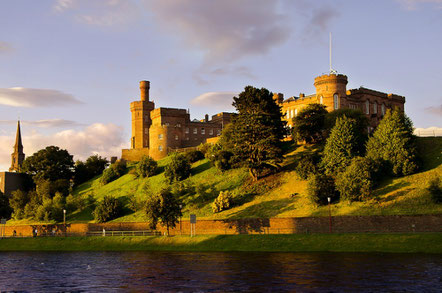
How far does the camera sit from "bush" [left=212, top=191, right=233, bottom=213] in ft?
236

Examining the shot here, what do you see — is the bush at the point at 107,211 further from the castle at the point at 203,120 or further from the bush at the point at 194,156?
the castle at the point at 203,120

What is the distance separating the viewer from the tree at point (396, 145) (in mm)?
65250

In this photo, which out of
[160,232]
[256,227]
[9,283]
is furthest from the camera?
[160,232]

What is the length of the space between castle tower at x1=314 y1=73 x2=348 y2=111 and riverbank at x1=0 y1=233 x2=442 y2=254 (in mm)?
43127

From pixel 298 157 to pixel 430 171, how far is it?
22.8 m

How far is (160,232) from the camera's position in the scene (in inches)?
2613

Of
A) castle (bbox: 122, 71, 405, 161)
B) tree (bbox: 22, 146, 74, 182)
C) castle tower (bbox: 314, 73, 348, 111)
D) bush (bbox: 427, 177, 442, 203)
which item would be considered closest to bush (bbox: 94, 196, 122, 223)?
castle (bbox: 122, 71, 405, 161)

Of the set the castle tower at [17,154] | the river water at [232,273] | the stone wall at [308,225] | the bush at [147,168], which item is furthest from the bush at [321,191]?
the castle tower at [17,154]

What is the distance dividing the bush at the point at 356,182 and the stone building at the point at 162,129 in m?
54.6

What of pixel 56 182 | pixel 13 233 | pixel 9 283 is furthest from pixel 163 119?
pixel 9 283

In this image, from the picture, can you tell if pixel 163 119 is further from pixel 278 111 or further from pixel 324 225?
pixel 324 225

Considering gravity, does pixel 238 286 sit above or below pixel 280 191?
below

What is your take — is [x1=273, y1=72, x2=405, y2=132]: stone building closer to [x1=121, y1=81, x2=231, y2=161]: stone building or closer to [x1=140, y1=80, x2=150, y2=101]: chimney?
[x1=121, y1=81, x2=231, y2=161]: stone building

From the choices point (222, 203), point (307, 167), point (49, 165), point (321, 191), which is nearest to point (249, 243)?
point (321, 191)
